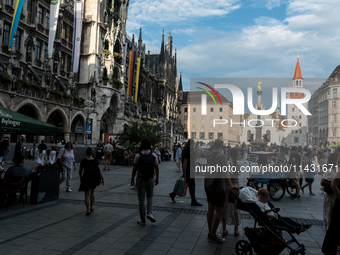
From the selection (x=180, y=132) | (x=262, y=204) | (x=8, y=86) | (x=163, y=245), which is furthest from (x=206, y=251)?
(x=180, y=132)

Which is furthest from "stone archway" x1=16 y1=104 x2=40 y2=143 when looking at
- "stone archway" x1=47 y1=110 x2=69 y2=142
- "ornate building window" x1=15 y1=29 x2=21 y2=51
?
Result: "ornate building window" x1=15 y1=29 x2=21 y2=51

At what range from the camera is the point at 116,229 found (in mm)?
5883

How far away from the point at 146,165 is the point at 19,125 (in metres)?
5.18

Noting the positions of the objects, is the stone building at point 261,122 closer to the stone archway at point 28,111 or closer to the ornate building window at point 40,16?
the stone archway at point 28,111

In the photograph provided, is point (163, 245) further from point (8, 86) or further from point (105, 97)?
point (105, 97)

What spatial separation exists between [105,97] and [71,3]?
34.9ft

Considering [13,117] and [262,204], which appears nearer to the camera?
[262,204]

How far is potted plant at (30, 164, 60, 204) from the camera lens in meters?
7.88

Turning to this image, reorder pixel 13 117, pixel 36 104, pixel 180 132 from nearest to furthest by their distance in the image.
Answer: pixel 13 117, pixel 36 104, pixel 180 132

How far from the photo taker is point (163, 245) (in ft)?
16.4

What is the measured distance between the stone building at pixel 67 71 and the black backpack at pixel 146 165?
12.1 m

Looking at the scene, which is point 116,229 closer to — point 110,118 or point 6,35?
point 6,35

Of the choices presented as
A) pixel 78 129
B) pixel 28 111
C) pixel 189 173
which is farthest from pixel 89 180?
pixel 78 129

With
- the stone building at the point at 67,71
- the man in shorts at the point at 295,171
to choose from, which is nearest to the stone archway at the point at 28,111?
the stone building at the point at 67,71
